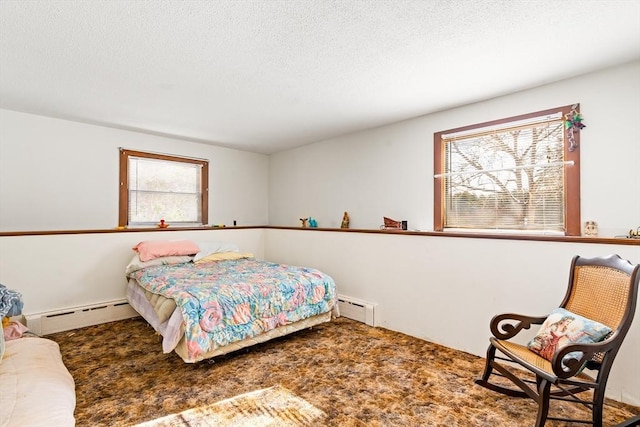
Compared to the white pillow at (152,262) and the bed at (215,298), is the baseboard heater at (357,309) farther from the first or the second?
the white pillow at (152,262)

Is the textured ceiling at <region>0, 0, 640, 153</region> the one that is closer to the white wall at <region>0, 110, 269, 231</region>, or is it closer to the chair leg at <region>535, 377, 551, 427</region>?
the white wall at <region>0, 110, 269, 231</region>

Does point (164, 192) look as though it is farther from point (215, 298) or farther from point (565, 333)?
point (565, 333)

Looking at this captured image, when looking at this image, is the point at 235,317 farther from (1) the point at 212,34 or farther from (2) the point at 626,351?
(2) the point at 626,351

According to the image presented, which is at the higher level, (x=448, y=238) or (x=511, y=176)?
(x=511, y=176)

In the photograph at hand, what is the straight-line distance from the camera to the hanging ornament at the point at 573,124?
254 cm

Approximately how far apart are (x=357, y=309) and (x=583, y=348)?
7.52ft

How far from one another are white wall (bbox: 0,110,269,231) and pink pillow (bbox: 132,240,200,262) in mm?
663

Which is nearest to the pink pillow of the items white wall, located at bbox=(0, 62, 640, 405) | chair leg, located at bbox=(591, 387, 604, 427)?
white wall, located at bbox=(0, 62, 640, 405)

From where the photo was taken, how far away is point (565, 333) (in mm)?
1972

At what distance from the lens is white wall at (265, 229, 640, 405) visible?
2.33 metres

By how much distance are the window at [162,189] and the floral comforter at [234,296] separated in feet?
3.48

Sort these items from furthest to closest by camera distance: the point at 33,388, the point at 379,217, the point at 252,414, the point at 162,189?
the point at 162,189, the point at 379,217, the point at 252,414, the point at 33,388

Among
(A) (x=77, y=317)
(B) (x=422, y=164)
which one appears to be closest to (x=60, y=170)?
(A) (x=77, y=317)

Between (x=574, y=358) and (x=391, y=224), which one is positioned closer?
(x=574, y=358)
